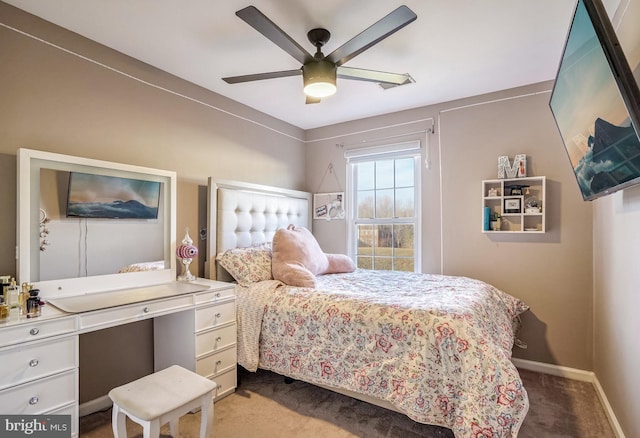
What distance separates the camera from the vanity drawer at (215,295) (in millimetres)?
2242

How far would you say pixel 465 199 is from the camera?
3254 millimetres

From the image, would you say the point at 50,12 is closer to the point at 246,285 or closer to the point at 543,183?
the point at 246,285

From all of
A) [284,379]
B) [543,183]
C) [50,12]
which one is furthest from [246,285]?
[543,183]

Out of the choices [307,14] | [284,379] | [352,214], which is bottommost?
[284,379]

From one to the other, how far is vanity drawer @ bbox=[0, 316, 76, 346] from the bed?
114 cm

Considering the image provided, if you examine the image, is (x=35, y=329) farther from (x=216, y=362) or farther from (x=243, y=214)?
(x=243, y=214)

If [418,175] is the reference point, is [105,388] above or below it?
below

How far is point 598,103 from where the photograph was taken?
1336 mm

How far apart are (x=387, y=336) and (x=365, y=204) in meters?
2.25

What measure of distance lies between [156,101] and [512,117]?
3.12m

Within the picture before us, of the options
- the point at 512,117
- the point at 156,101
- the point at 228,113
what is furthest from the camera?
the point at 228,113

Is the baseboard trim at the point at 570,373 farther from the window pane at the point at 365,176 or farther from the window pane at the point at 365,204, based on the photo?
the window pane at the point at 365,176

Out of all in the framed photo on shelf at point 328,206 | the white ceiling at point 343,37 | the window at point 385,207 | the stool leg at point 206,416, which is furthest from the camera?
the framed photo on shelf at point 328,206

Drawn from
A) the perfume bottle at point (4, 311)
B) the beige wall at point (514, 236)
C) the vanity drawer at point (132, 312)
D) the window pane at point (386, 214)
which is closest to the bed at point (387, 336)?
Result: the beige wall at point (514, 236)
